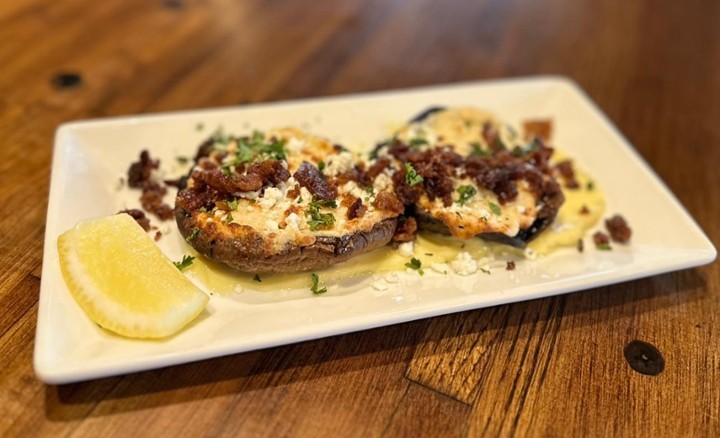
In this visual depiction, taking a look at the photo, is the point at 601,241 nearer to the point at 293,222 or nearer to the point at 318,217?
the point at 318,217

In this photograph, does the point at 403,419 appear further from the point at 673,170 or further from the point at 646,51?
the point at 646,51

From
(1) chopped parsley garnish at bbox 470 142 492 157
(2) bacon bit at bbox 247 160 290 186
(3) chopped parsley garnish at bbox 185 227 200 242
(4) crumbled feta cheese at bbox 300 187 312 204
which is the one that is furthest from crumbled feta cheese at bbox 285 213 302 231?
(1) chopped parsley garnish at bbox 470 142 492 157

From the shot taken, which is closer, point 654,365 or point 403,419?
point 403,419

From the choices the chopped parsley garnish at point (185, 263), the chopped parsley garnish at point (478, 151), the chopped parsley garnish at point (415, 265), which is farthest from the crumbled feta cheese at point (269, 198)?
the chopped parsley garnish at point (478, 151)

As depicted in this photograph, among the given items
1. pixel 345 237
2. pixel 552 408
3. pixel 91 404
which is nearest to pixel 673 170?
pixel 552 408

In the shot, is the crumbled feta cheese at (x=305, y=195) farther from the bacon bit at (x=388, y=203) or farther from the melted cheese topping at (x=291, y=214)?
the bacon bit at (x=388, y=203)

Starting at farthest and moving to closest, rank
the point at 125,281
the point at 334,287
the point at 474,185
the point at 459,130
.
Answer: the point at 459,130, the point at 474,185, the point at 334,287, the point at 125,281

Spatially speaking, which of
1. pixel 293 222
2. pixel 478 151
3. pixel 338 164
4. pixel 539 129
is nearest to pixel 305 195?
pixel 293 222
